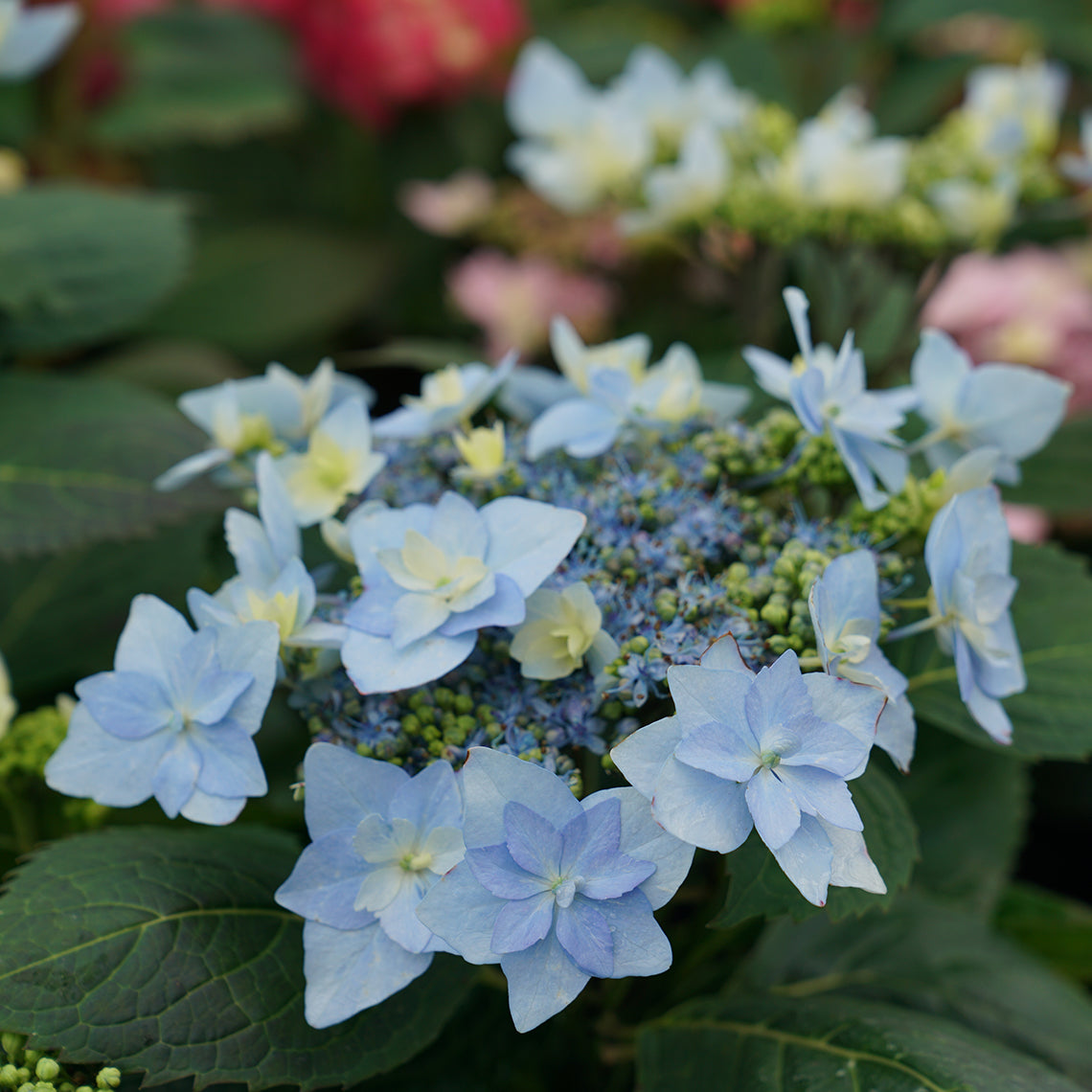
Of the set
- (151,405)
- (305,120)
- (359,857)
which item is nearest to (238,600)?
(359,857)

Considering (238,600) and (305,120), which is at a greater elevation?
(238,600)

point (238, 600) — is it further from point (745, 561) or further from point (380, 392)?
point (380, 392)

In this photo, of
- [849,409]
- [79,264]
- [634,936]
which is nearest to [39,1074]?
[634,936]

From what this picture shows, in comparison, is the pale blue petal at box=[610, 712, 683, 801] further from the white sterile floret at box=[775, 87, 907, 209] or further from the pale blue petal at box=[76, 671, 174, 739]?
the white sterile floret at box=[775, 87, 907, 209]

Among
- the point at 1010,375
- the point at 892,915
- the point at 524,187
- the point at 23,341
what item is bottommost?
the point at 892,915

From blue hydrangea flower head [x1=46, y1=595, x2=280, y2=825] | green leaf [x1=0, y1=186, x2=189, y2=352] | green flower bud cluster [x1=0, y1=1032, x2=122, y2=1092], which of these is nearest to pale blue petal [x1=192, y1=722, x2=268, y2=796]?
blue hydrangea flower head [x1=46, y1=595, x2=280, y2=825]

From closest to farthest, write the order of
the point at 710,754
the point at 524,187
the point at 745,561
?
the point at 710,754 → the point at 745,561 → the point at 524,187

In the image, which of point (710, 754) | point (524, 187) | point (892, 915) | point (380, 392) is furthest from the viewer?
point (524, 187)

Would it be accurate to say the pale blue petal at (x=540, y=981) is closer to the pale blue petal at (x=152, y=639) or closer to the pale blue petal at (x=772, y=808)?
the pale blue petal at (x=772, y=808)
